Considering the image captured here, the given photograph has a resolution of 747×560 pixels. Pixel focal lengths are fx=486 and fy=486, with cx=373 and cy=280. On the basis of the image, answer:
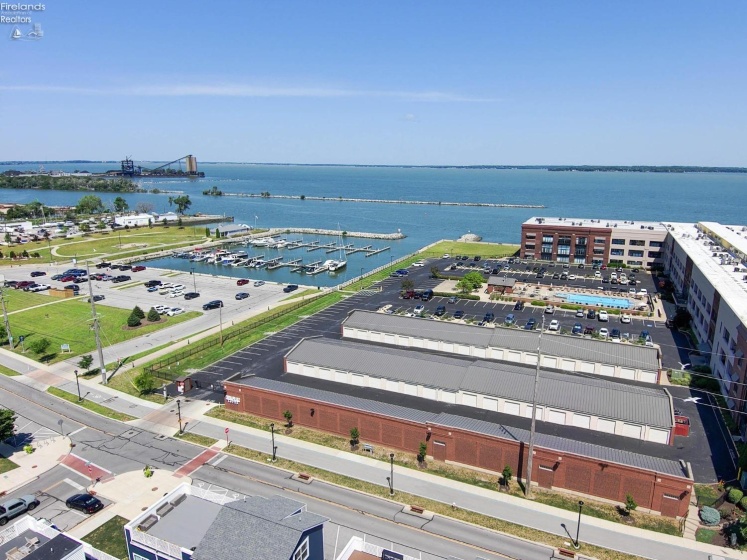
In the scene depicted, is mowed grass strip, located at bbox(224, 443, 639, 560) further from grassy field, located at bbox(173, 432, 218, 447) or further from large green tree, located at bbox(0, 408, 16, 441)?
large green tree, located at bbox(0, 408, 16, 441)

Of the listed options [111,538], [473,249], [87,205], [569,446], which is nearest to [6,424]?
[111,538]

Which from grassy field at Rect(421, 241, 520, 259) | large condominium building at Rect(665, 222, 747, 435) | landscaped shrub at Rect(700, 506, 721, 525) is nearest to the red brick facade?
landscaped shrub at Rect(700, 506, 721, 525)

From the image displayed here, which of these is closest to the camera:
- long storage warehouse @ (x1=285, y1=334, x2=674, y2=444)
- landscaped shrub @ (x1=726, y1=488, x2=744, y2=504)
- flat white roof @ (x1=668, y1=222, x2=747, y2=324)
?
landscaped shrub @ (x1=726, y1=488, x2=744, y2=504)

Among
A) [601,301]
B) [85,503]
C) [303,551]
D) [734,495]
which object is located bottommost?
[85,503]

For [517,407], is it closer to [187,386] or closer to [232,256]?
[187,386]

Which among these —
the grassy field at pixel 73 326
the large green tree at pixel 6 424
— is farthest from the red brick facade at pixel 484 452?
the grassy field at pixel 73 326

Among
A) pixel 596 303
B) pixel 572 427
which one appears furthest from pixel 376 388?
pixel 596 303

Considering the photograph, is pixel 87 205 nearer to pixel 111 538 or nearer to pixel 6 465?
pixel 6 465
